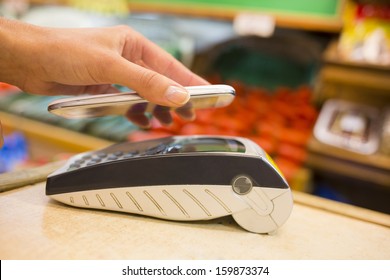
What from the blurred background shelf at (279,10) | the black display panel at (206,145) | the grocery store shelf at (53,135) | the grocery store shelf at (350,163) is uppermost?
the blurred background shelf at (279,10)

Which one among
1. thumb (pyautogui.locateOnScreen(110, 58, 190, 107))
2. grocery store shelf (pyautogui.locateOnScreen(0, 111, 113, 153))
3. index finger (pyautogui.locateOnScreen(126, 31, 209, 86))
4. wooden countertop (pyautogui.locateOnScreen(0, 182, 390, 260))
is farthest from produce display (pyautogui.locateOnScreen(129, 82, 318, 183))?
thumb (pyautogui.locateOnScreen(110, 58, 190, 107))

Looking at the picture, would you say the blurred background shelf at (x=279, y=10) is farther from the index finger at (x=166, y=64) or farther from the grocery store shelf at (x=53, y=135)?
the index finger at (x=166, y=64)

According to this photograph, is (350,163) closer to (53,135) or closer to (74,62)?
(74,62)

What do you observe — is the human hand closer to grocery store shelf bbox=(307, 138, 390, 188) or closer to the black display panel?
the black display panel

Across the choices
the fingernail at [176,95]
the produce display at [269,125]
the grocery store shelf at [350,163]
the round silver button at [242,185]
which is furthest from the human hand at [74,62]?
the grocery store shelf at [350,163]

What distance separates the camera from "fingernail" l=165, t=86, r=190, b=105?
62cm

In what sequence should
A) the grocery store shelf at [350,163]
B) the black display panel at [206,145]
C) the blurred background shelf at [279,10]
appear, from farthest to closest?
the blurred background shelf at [279,10] < the grocery store shelf at [350,163] < the black display panel at [206,145]

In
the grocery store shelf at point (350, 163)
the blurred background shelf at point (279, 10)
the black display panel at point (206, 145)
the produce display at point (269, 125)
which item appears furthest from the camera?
the blurred background shelf at point (279, 10)

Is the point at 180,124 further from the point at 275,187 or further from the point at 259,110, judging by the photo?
the point at 275,187

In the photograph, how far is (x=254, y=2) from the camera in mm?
2027

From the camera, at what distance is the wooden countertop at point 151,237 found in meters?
0.54
